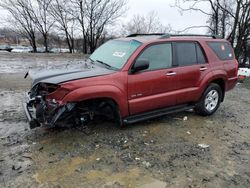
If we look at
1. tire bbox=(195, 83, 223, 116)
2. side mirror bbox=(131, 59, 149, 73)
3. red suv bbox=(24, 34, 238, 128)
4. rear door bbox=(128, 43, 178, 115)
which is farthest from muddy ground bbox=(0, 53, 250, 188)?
side mirror bbox=(131, 59, 149, 73)

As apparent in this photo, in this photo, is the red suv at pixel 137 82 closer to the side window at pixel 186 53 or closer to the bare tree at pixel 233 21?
the side window at pixel 186 53

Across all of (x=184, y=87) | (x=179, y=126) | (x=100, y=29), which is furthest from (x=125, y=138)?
(x=100, y=29)

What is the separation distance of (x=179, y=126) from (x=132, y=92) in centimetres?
136

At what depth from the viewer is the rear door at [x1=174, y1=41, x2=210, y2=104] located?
512 cm

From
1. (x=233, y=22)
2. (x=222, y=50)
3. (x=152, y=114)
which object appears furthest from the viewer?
(x=233, y=22)

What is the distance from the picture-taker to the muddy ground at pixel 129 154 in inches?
129

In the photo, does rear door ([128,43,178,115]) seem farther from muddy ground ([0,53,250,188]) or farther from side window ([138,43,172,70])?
muddy ground ([0,53,250,188])

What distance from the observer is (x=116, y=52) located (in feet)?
16.1

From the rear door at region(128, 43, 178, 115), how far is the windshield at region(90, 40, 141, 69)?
0.78 feet

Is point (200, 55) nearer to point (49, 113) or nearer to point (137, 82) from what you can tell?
point (137, 82)

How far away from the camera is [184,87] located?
205 inches

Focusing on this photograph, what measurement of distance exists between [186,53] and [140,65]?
→ 1.38m

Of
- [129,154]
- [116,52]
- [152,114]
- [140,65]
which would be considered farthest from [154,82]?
[129,154]

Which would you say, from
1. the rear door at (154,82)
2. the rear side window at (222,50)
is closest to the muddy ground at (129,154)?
the rear door at (154,82)
